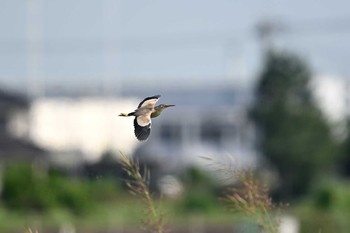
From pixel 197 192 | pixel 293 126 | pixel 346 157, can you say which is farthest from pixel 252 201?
pixel 346 157

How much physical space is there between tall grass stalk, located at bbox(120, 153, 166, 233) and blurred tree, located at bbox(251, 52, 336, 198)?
144ft

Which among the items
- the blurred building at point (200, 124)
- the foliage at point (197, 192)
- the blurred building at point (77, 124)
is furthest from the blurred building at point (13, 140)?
the blurred building at point (200, 124)

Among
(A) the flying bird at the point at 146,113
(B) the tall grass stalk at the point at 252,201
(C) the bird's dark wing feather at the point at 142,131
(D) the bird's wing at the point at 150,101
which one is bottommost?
(B) the tall grass stalk at the point at 252,201

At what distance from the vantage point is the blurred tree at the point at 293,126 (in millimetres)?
50875

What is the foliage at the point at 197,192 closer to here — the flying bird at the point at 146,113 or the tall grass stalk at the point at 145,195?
the tall grass stalk at the point at 145,195

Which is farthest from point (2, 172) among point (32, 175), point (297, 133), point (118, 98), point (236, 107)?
point (236, 107)

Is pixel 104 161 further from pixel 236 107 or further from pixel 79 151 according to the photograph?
pixel 236 107

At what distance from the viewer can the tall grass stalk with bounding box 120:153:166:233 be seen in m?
6.48

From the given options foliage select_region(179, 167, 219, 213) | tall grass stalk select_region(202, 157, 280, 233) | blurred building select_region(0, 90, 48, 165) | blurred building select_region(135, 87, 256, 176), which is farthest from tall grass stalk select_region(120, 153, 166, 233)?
blurred building select_region(135, 87, 256, 176)

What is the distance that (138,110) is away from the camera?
5.68 meters

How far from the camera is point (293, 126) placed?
51.1 m

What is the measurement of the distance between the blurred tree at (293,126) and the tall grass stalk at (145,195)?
43994 mm

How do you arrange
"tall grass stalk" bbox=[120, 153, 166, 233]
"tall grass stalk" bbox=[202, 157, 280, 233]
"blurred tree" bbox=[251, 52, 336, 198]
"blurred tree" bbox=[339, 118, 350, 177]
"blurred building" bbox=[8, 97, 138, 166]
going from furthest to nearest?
"blurred building" bbox=[8, 97, 138, 166] → "blurred tree" bbox=[339, 118, 350, 177] → "blurred tree" bbox=[251, 52, 336, 198] → "tall grass stalk" bbox=[202, 157, 280, 233] → "tall grass stalk" bbox=[120, 153, 166, 233]

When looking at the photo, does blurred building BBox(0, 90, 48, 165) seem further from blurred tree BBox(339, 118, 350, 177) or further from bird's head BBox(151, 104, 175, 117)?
bird's head BBox(151, 104, 175, 117)
